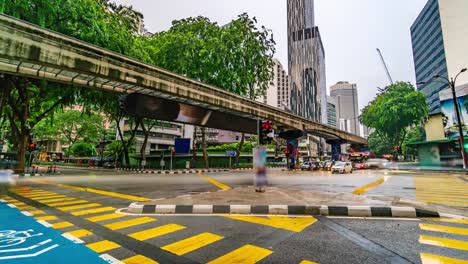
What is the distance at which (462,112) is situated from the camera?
113 ft

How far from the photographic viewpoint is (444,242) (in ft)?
12.1

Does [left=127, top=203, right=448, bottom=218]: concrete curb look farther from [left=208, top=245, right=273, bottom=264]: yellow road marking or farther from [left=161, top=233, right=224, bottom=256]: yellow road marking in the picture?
[left=208, top=245, right=273, bottom=264]: yellow road marking

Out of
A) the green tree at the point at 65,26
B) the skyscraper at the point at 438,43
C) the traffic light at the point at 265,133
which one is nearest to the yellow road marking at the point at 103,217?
the traffic light at the point at 265,133

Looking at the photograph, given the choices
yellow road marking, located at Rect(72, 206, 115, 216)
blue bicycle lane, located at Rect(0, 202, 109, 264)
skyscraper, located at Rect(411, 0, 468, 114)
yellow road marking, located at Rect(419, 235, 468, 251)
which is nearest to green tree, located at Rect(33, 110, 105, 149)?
yellow road marking, located at Rect(72, 206, 115, 216)

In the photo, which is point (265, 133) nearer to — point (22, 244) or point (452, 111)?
point (22, 244)

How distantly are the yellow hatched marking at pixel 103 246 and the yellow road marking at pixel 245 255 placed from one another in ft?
5.49

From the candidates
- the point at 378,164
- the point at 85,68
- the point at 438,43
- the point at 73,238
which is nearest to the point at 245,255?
the point at 73,238

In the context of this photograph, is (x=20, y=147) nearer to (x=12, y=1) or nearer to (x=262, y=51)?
(x=12, y=1)

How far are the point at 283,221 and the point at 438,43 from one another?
91563 millimetres

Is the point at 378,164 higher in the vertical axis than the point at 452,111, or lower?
lower

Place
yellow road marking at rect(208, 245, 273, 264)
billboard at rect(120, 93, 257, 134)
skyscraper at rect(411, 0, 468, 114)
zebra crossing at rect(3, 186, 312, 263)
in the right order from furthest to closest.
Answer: skyscraper at rect(411, 0, 468, 114) < billboard at rect(120, 93, 257, 134) < zebra crossing at rect(3, 186, 312, 263) < yellow road marking at rect(208, 245, 273, 264)

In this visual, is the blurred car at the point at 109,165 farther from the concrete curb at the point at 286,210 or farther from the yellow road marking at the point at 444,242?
the yellow road marking at the point at 444,242

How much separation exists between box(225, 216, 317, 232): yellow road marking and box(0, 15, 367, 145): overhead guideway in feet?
33.6

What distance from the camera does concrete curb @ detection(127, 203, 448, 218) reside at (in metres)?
5.74
